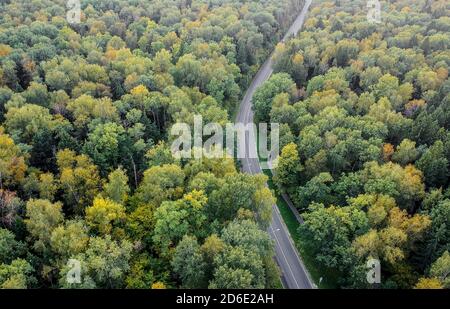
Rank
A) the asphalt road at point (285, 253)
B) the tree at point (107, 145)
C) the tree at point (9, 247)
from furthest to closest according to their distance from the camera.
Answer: the tree at point (107, 145) → the asphalt road at point (285, 253) → the tree at point (9, 247)

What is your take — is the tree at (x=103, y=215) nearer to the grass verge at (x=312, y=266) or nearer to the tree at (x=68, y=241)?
the tree at (x=68, y=241)

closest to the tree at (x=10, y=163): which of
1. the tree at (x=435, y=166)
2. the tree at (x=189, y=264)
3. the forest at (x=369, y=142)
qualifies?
the tree at (x=189, y=264)

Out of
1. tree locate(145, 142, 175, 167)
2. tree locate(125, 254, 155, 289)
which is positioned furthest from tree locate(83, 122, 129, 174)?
tree locate(125, 254, 155, 289)

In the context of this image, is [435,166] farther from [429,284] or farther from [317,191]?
[429,284]

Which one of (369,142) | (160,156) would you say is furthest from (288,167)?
(160,156)

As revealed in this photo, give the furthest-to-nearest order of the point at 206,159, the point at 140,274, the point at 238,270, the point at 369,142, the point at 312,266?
1. the point at 369,142
2. the point at 206,159
3. the point at 312,266
4. the point at 140,274
5. the point at 238,270
